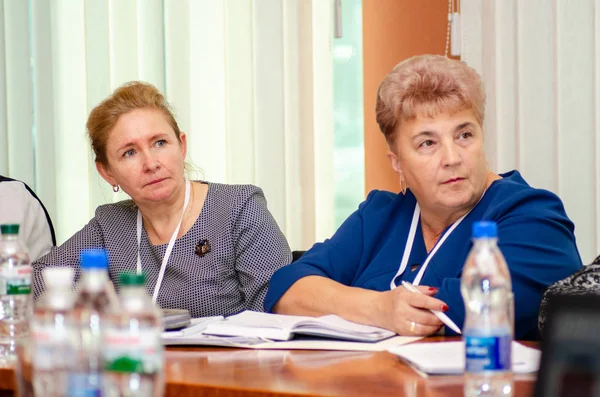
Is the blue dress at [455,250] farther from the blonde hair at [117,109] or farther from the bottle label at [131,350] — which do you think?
the bottle label at [131,350]

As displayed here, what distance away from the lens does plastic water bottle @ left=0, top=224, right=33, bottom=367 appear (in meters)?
1.62

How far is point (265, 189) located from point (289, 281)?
1.29 metres

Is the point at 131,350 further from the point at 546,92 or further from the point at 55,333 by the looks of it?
the point at 546,92

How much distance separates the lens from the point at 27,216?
9.57 feet

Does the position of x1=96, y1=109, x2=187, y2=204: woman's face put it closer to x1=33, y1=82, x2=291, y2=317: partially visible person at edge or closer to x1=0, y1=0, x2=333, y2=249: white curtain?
x1=33, y1=82, x2=291, y2=317: partially visible person at edge

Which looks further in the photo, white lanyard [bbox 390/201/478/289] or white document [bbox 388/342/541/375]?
white lanyard [bbox 390/201/478/289]

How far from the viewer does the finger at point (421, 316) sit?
184 cm

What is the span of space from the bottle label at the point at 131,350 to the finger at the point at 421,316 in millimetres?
984

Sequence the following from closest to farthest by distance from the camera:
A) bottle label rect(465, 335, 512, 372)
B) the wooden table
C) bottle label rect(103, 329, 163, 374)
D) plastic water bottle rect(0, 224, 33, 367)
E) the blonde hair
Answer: bottle label rect(103, 329, 163, 374) → bottle label rect(465, 335, 512, 372) → the wooden table → plastic water bottle rect(0, 224, 33, 367) → the blonde hair

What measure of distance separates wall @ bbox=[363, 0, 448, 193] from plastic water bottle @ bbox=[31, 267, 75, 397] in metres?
2.47

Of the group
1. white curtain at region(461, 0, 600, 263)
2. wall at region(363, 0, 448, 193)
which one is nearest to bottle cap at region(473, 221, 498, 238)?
white curtain at region(461, 0, 600, 263)

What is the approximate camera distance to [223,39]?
3502 mm

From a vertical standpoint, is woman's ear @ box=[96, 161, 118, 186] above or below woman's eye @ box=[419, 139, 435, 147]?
below

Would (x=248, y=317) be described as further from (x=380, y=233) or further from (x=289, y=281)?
(x=380, y=233)
